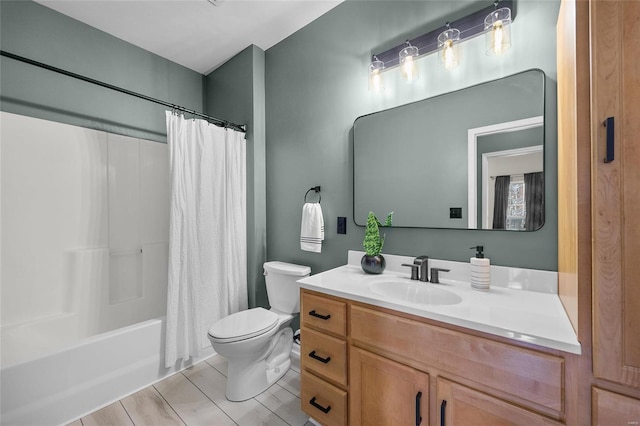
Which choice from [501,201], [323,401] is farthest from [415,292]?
[323,401]

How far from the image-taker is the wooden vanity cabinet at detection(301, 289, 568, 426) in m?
0.81

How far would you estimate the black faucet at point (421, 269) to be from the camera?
1429 mm

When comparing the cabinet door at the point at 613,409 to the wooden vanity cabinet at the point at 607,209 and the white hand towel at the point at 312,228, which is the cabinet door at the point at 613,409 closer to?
the wooden vanity cabinet at the point at 607,209

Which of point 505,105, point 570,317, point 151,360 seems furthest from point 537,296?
point 151,360

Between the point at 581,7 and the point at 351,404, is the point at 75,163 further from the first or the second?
the point at 581,7

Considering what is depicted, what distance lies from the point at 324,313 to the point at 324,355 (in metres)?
0.22

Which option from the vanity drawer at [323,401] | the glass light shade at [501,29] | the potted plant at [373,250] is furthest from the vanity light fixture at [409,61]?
the vanity drawer at [323,401]

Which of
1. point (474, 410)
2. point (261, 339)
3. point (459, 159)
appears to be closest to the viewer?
point (474, 410)

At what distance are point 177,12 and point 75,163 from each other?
1381 mm

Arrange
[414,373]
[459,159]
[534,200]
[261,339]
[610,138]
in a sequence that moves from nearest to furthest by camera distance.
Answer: [610,138] → [414,373] → [534,200] → [459,159] → [261,339]

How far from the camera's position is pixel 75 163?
80.4 inches

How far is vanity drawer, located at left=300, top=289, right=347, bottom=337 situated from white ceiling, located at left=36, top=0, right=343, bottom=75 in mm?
2011

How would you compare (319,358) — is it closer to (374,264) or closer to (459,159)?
(374,264)

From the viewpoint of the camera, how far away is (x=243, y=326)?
1.69 metres
